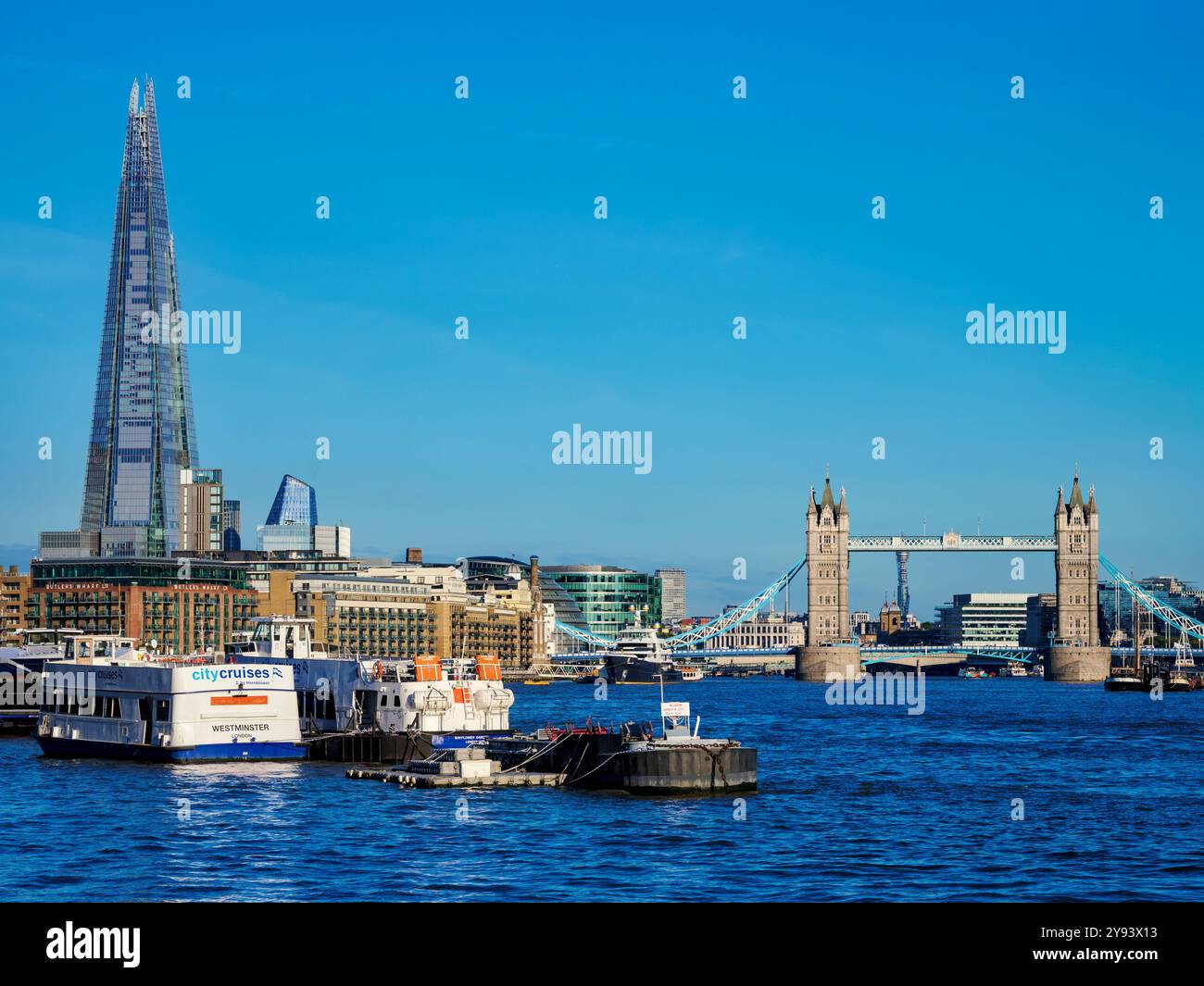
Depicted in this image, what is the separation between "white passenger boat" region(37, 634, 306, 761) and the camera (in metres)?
61.4

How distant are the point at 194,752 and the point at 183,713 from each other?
1530 millimetres

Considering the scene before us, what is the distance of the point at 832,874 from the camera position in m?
35.1

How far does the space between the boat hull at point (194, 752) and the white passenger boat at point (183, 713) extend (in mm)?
35

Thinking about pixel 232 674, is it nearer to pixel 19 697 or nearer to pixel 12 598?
pixel 19 697

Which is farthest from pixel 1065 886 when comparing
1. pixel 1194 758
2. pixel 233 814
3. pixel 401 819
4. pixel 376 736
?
pixel 1194 758

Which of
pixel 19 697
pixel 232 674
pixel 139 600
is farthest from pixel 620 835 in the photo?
pixel 139 600

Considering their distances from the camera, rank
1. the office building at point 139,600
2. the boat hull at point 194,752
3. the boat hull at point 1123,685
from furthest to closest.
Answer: the boat hull at point 1123,685
the office building at point 139,600
the boat hull at point 194,752

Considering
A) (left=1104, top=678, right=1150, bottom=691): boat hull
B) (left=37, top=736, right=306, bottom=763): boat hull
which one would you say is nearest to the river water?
(left=37, top=736, right=306, bottom=763): boat hull

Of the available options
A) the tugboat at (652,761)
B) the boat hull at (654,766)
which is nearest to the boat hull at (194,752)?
the tugboat at (652,761)

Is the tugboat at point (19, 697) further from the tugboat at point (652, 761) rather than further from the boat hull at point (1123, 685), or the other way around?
the boat hull at point (1123, 685)

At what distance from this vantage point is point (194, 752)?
201 feet

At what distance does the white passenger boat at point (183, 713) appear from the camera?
61375 mm

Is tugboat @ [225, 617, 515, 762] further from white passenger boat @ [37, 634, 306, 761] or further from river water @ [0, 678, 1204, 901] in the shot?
white passenger boat @ [37, 634, 306, 761]
